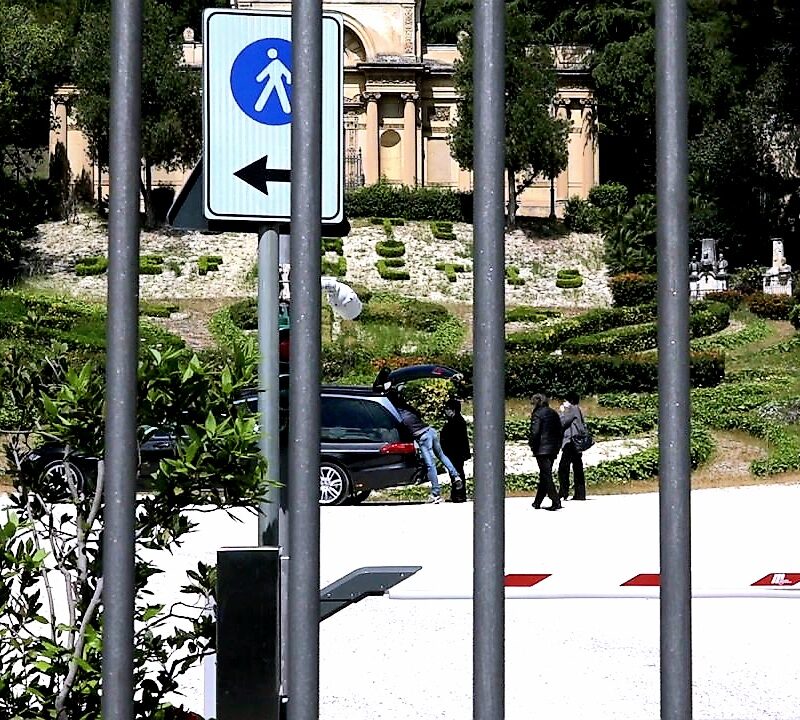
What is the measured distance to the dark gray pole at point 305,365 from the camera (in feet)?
13.8

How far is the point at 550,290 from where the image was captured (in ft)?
123

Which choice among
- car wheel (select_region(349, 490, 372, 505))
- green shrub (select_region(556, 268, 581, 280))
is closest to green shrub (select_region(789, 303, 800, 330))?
green shrub (select_region(556, 268, 581, 280))

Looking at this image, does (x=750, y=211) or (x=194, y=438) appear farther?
(x=750, y=211)

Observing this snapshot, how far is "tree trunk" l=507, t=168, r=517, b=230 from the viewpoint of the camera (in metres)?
44.2

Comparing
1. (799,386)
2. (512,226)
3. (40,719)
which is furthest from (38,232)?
(40,719)

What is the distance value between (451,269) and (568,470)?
20.6m

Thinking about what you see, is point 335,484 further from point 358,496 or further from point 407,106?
point 407,106

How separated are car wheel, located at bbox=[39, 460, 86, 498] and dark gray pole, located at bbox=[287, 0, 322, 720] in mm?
983

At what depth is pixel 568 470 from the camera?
1788 centimetres

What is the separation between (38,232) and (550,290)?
536 inches

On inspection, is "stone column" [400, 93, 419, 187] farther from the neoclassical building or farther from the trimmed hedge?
the trimmed hedge

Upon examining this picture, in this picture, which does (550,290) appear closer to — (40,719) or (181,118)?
(181,118)

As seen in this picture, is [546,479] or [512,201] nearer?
[546,479]

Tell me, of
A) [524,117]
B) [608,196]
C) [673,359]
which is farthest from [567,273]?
[673,359]
